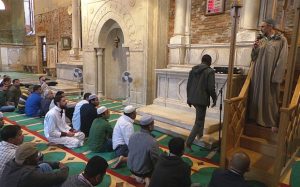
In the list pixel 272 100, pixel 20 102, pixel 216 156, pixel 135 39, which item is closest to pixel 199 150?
pixel 216 156

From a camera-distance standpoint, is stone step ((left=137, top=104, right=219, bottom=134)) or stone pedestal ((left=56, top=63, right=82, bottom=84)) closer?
stone step ((left=137, top=104, right=219, bottom=134))

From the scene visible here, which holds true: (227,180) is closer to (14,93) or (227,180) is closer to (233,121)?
(233,121)

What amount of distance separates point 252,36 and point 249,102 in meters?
1.99

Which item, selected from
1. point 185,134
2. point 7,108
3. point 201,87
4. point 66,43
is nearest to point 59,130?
point 185,134

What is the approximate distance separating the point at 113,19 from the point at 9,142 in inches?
262

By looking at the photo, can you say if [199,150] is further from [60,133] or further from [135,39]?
[135,39]

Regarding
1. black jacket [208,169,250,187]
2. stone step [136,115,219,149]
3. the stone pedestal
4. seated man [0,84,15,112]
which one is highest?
the stone pedestal

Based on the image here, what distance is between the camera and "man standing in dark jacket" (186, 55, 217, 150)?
4.05 meters

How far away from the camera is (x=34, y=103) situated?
657 cm

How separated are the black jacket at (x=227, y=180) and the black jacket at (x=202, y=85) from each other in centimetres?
205

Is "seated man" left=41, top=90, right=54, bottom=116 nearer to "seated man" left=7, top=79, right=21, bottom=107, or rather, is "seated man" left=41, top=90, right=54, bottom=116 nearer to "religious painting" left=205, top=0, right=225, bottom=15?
"seated man" left=7, top=79, right=21, bottom=107

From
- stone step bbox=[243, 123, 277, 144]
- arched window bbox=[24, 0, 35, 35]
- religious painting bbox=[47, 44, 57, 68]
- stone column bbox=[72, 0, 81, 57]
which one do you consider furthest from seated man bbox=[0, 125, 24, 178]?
arched window bbox=[24, 0, 35, 35]

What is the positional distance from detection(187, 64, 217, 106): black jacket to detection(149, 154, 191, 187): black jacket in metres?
1.93

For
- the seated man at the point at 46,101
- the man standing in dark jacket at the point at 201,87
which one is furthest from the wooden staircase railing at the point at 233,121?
the seated man at the point at 46,101
